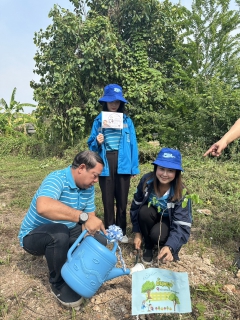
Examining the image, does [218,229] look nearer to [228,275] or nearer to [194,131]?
[228,275]

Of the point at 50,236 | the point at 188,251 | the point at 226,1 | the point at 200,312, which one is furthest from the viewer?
the point at 226,1

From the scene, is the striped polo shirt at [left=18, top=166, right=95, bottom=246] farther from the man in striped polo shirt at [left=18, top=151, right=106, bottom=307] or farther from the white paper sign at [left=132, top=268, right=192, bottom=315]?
the white paper sign at [left=132, top=268, right=192, bottom=315]

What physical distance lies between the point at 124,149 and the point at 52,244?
4.25 feet

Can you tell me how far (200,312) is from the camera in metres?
1.81

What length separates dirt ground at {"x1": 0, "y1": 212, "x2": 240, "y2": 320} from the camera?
1928 mm

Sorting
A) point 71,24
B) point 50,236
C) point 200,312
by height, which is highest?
point 71,24

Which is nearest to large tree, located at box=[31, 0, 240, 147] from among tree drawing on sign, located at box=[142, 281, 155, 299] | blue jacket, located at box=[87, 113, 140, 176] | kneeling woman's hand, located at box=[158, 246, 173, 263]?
blue jacket, located at box=[87, 113, 140, 176]

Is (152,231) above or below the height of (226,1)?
below

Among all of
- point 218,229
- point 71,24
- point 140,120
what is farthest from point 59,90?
point 218,229

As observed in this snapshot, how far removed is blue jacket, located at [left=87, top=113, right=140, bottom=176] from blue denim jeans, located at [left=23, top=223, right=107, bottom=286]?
3.33ft

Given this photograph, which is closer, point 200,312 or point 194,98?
point 200,312

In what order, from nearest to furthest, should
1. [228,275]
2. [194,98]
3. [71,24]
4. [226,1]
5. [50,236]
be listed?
[50,236] < [228,275] < [194,98] < [71,24] < [226,1]

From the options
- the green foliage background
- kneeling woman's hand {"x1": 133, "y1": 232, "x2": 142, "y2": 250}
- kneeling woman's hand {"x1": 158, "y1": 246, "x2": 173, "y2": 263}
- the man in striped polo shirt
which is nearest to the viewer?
the man in striped polo shirt

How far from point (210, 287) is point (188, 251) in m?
0.65
